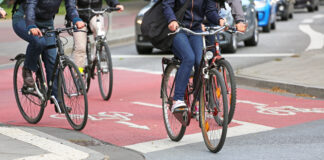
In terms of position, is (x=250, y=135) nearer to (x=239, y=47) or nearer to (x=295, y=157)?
(x=295, y=157)

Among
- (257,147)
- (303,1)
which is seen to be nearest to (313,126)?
(257,147)

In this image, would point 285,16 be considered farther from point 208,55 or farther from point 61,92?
point 208,55

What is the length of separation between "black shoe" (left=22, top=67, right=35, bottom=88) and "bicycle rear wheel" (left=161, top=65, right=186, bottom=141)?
179 centimetres

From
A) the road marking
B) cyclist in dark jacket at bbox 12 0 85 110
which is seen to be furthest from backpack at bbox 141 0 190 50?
cyclist in dark jacket at bbox 12 0 85 110

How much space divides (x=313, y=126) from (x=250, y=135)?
845mm

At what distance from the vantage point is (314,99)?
10.3m

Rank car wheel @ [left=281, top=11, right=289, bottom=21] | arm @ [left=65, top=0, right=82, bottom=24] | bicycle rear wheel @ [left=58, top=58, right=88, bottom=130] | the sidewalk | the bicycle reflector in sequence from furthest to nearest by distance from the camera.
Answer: car wheel @ [left=281, top=11, right=289, bottom=21] < the sidewalk < arm @ [left=65, top=0, right=82, bottom=24] < bicycle rear wheel @ [left=58, top=58, right=88, bottom=130] < the bicycle reflector

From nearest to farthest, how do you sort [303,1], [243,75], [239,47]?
[243,75]
[239,47]
[303,1]

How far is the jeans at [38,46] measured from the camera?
8.08 meters

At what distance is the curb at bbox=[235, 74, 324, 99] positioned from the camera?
10.5 metres

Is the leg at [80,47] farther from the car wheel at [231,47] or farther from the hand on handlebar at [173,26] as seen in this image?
the car wheel at [231,47]

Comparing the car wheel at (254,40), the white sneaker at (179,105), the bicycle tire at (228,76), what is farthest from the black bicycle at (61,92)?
the car wheel at (254,40)

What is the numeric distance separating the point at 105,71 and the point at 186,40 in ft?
11.6

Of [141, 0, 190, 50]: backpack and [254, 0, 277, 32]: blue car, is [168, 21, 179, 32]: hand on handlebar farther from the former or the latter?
[254, 0, 277, 32]: blue car
